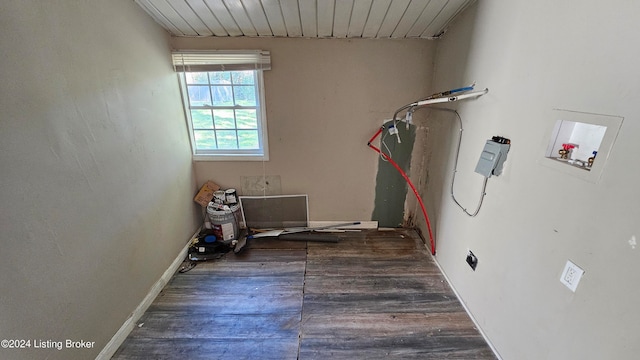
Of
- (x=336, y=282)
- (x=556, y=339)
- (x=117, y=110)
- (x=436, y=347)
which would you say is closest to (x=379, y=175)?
(x=336, y=282)

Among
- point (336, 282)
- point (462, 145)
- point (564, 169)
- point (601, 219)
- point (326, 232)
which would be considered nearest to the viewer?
point (601, 219)

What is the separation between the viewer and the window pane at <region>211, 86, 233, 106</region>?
2.55 metres

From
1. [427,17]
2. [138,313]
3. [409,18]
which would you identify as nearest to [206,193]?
[138,313]

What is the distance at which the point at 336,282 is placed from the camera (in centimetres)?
215

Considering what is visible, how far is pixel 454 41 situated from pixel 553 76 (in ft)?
3.69

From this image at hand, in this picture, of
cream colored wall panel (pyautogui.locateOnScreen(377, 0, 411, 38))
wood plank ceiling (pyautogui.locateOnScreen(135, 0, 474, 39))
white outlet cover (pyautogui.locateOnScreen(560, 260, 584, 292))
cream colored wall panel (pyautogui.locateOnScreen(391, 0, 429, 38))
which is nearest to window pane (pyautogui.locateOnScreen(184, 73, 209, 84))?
wood plank ceiling (pyautogui.locateOnScreen(135, 0, 474, 39))

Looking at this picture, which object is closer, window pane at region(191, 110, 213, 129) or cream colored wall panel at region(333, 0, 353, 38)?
cream colored wall panel at region(333, 0, 353, 38)

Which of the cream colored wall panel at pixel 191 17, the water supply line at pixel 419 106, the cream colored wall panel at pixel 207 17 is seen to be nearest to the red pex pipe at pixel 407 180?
the water supply line at pixel 419 106

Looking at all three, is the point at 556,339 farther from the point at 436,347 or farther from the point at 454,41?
the point at 454,41

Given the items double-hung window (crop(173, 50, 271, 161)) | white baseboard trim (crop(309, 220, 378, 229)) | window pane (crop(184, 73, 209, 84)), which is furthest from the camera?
white baseboard trim (crop(309, 220, 378, 229))

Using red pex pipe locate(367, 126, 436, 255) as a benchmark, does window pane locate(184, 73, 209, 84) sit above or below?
above

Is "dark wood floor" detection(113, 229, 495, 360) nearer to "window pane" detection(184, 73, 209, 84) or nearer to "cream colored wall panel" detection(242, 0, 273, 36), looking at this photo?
"window pane" detection(184, 73, 209, 84)

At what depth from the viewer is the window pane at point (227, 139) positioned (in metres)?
2.70

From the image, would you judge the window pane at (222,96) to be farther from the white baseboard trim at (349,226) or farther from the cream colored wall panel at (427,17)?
the cream colored wall panel at (427,17)
